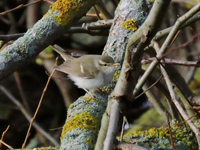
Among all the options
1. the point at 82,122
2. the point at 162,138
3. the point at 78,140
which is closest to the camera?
the point at 78,140

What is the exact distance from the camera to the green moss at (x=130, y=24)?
2719 millimetres

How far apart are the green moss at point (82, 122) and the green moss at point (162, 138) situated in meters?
0.60

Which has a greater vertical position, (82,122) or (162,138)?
(162,138)

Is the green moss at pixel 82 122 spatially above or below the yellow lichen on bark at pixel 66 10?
below

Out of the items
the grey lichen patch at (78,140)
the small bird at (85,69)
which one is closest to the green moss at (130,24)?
the small bird at (85,69)

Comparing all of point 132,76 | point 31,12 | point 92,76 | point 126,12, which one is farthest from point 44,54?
point 132,76

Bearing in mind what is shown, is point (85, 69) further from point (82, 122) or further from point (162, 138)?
point (82, 122)

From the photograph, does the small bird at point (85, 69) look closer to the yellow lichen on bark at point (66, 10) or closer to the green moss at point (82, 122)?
the yellow lichen on bark at point (66, 10)

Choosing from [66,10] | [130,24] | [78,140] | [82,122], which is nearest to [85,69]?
[130,24]

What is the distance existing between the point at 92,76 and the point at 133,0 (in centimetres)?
86

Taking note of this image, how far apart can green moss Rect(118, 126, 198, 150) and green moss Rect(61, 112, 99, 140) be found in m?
0.60

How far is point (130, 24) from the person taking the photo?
274 centimetres

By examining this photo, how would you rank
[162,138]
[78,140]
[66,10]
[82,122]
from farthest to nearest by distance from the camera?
[162,138] < [66,10] < [82,122] < [78,140]

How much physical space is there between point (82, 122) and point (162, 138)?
937 millimetres
